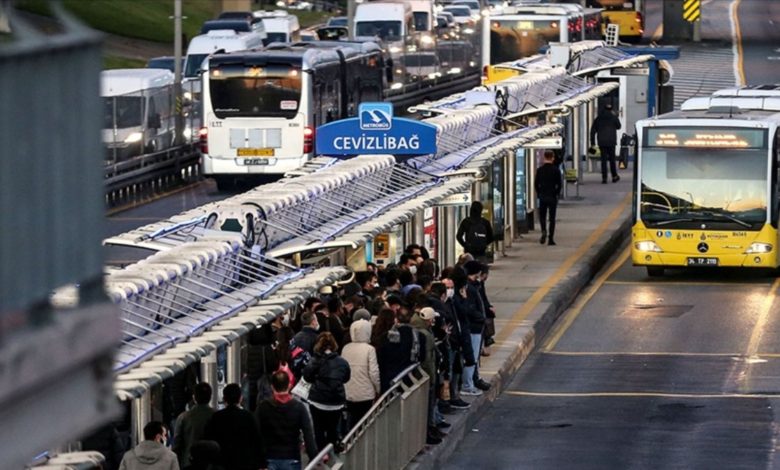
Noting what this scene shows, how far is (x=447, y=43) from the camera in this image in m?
66.5

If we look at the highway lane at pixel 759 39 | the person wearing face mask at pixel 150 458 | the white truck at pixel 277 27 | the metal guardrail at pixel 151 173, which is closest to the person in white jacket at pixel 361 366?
the person wearing face mask at pixel 150 458

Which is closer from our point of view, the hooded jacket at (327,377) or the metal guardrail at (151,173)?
the hooded jacket at (327,377)

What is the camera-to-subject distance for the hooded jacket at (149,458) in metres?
11.6

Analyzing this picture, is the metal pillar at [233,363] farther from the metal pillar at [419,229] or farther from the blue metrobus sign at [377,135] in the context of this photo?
the blue metrobus sign at [377,135]

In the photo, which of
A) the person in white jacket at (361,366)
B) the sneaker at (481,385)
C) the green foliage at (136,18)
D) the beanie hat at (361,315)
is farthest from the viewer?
the green foliage at (136,18)

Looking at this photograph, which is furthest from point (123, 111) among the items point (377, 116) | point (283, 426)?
point (283, 426)

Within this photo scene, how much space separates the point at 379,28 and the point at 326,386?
55.8 meters

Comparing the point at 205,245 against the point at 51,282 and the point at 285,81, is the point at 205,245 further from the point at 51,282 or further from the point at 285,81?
the point at 285,81

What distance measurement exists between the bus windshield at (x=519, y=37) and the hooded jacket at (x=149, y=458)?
44.3 m

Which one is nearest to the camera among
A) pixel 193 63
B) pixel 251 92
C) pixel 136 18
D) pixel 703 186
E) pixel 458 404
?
pixel 458 404

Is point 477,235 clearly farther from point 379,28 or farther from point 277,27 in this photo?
point 379,28

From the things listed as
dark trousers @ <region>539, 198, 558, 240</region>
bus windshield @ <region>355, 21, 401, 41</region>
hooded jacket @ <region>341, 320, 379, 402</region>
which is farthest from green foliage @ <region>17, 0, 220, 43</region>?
hooded jacket @ <region>341, 320, 379, 402</region>

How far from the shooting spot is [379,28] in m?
70.4

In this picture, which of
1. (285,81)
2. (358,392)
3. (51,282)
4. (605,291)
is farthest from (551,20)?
(51,282)
